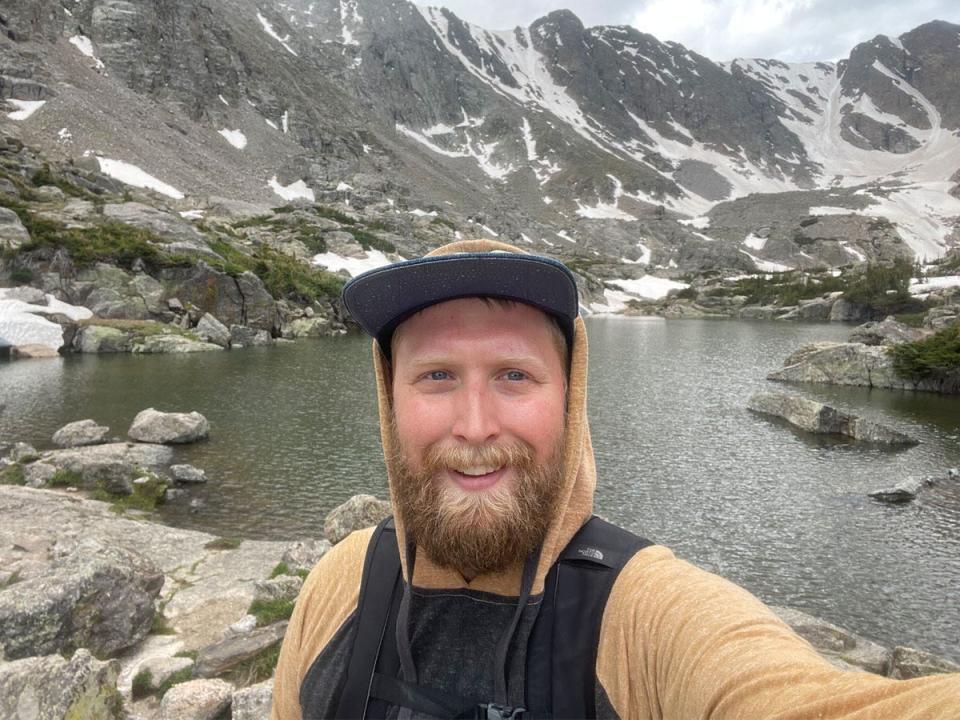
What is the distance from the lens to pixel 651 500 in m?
15.4

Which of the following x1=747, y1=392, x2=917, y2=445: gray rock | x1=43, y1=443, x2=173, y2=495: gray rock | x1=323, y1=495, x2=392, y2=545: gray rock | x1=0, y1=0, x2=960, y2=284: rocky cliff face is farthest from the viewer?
x1=0, y1=0, x2=960, y2=284: rocky cliff face

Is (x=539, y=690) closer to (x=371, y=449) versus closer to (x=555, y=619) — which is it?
(x=555, y=619)

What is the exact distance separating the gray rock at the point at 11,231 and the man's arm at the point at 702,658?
5633 centimetres

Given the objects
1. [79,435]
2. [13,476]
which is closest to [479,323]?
[13,476]

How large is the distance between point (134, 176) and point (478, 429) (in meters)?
99.6

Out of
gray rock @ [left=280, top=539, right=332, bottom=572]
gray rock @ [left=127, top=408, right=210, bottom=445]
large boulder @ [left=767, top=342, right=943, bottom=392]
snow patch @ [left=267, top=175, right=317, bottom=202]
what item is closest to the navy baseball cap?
gray rock @ [left=280, top=539, right=332, bottom=572]

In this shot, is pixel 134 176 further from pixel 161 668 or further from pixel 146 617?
pixel 161 668

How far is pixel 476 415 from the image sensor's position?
2232mm

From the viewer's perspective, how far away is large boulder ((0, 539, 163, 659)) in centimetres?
575

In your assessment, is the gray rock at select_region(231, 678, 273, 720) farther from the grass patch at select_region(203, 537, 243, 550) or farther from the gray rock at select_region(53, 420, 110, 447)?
the gray rock at select_region(53, 420, 110, 447)

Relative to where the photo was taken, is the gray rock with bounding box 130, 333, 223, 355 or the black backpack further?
the gray rock with bounding box 130, 333, 223, 355

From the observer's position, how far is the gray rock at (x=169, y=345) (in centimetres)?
3931

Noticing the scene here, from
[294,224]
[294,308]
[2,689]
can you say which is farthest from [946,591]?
[294,224]

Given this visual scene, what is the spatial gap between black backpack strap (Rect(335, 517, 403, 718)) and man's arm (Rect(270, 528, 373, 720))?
7cm
